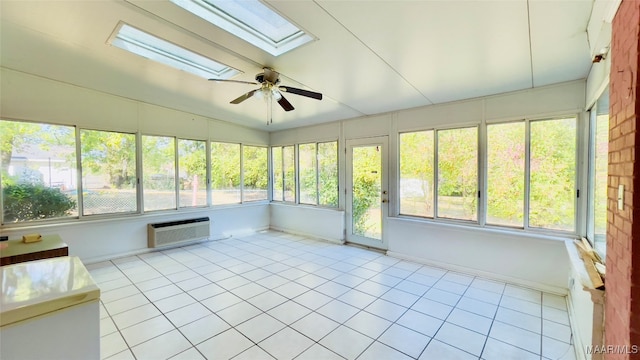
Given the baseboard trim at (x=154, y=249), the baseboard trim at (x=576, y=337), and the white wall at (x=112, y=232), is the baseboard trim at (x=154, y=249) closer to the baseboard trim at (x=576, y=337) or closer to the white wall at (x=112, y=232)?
the white wall at (x=112, y=232)

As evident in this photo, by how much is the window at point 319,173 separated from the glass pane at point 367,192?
54cm

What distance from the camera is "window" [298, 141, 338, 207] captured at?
570 centimetres

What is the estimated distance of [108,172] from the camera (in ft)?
14.6

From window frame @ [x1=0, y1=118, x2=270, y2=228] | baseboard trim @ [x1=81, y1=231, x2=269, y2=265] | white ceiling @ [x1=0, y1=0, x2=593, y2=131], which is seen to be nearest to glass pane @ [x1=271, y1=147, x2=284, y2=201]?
window frame @ [x1=0, y1=118, x2=270, y2=228]

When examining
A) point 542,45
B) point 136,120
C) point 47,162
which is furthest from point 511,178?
point 47,162

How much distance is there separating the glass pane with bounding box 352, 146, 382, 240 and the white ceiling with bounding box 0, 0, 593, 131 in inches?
50.6

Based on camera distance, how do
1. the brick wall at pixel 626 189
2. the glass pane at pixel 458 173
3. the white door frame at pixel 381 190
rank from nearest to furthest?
1. the brick wall at pixel 626 189
2. the glass pane at pixel 458 173
3. the white door frame at pixel 381 190

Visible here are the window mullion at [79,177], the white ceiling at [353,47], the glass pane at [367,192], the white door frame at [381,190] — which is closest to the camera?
the white ceiling at [353,47]

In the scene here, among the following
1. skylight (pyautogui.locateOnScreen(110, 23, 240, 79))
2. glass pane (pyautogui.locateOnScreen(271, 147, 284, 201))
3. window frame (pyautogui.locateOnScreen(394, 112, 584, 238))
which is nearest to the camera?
skylight (pyautogui.locateOnScreen(110, 23, 240, 79))

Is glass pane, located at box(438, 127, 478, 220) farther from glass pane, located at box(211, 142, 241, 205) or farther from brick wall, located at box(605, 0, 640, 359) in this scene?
glass pane, located at box(211, 142, 241, 205)

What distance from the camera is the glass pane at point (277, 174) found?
6797 millimetres

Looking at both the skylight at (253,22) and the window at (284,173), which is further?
the window at (284,173)

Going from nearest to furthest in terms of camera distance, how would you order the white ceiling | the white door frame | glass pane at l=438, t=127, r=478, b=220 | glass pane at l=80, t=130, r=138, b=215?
the white ceiling
glass pane at l=438, t=127, r=478, b=220
glass pane at l=80, t=130, r=138, b=215
the white door frame

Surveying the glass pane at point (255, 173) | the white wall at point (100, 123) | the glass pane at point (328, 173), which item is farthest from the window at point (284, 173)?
the white wall at point (100, 123)
